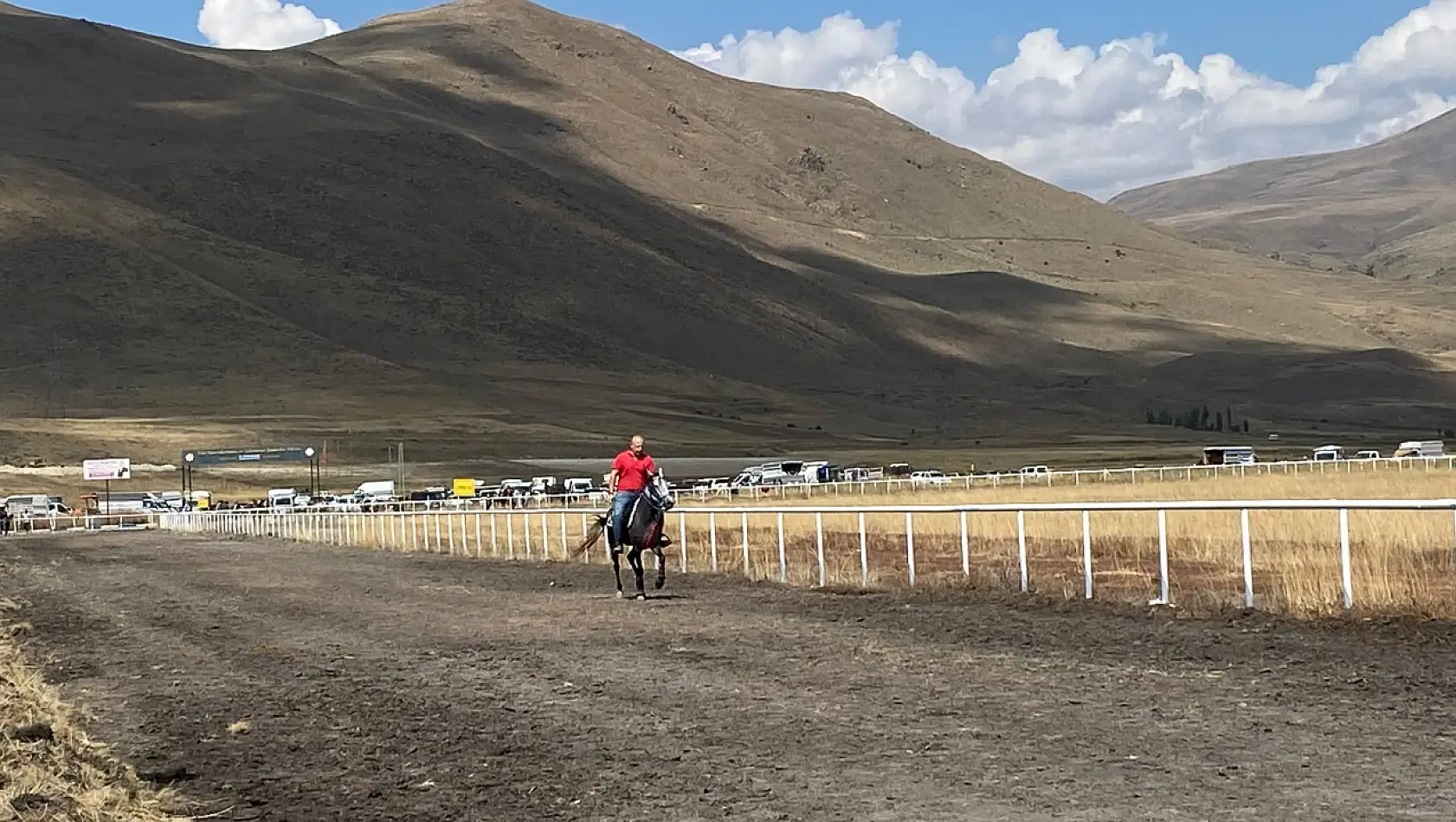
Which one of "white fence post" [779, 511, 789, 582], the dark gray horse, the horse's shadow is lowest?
the horse's shadow

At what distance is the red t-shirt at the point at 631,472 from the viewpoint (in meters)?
22.6

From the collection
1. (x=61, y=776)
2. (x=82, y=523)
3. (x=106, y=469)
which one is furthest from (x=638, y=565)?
(x=106, y=469)

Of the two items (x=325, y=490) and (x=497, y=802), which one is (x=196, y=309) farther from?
(x=497, y=802)

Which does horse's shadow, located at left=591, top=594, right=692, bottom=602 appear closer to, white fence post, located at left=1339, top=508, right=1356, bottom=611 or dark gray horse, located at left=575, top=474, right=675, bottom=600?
dark gray horse, located at left=575, top=474, right=675, bottom=600

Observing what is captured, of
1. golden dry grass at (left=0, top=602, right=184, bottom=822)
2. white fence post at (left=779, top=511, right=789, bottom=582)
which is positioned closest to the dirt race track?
golden dry grass at (left=0, top=602, right=184, bottom=822)

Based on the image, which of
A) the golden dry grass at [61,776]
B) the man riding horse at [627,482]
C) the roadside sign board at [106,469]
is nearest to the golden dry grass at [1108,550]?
the man riding horse at [627,482]

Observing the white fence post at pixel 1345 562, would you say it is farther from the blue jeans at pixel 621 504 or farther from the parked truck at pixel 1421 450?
the parked truck at pixel 1421 450

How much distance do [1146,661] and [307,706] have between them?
600cm

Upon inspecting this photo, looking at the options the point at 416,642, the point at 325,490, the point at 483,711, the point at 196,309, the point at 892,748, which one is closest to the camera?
the point at 892,748

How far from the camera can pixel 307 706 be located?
13422 millimetres

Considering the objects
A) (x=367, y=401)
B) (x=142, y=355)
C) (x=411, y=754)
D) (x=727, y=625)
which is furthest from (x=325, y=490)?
(x=411, y=754)

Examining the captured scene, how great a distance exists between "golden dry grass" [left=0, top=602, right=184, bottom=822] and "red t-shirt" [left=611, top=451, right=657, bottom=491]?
10.7 metres

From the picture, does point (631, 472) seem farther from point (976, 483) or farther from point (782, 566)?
point (976, 483)

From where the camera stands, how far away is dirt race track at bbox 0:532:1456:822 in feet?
30.7
